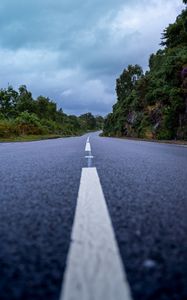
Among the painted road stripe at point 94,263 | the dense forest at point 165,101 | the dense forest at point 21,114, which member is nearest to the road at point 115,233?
the painted road stripe at point 94,263

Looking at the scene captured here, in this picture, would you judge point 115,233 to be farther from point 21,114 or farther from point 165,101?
point 21,114

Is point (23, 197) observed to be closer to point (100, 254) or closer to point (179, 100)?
point (100, 254)

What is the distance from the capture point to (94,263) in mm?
1261

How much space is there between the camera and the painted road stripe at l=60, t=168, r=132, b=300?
3.36ft

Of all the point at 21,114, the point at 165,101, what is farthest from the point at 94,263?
the point at 21,114

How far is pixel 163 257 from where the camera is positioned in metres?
1.37

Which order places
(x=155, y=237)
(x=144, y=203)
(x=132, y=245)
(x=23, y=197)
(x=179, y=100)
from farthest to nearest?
1. (x=179, y=100)
2. (x=23, y=197)
3. (x=144, y=203)
4. (x=155, y=237)
5. (x=132, y=245)

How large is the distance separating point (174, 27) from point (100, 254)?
40.7 meters

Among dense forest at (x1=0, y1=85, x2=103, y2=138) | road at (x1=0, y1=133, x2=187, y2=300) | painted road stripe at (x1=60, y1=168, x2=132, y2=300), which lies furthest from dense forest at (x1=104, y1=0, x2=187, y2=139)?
painted road stripe at (x1=60, y1=168, x2=132, y2=300)

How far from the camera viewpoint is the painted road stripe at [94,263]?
1.03 m

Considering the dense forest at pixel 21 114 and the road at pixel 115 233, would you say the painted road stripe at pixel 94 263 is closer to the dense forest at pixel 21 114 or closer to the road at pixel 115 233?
the road at pixel 115 233

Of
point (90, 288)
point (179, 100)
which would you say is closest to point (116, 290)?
point (90, 288)

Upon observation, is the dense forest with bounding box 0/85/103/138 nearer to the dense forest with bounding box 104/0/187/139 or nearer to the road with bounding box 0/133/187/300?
the dense forest with bounding box 104/0/187/139

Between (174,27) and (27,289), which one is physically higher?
(174,27)
